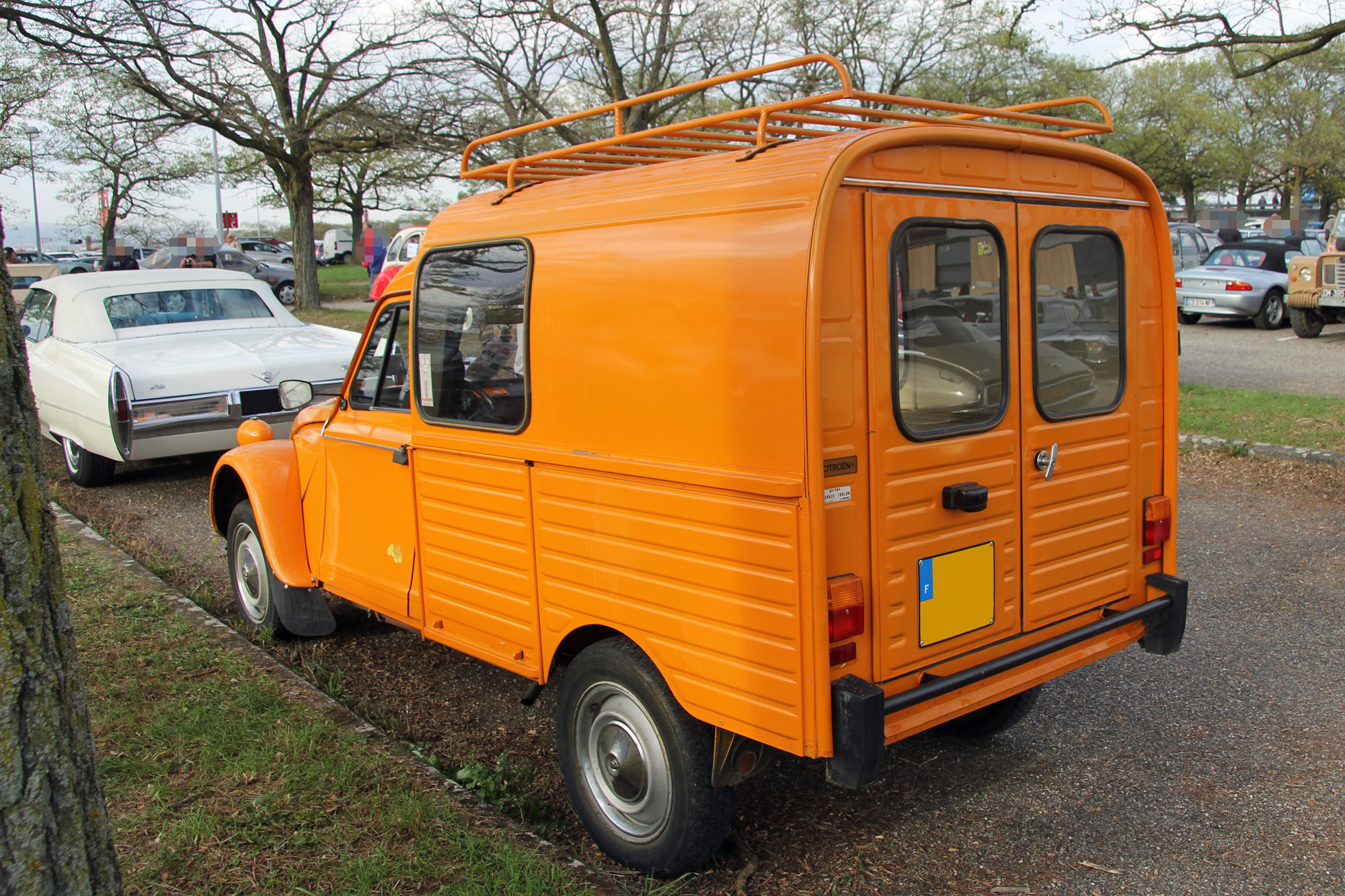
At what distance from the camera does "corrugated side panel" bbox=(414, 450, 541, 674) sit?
11.4ft

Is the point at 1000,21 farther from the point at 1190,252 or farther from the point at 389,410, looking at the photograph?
the point at 389,410

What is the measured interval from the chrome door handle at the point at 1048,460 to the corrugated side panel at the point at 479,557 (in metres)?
1.70

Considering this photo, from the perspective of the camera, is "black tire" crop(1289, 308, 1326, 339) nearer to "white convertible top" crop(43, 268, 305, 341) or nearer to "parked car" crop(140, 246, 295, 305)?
"white convertible top" crop(43, 268, 305, 341)

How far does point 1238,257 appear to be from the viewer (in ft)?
62.1

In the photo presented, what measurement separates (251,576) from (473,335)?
2.48 m

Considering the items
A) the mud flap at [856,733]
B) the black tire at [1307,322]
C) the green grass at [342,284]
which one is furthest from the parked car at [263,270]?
the mud flap at [856,733]

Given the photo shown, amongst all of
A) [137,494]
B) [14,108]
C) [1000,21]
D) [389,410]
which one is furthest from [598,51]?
[389,410]

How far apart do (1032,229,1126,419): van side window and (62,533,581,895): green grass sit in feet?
7.27

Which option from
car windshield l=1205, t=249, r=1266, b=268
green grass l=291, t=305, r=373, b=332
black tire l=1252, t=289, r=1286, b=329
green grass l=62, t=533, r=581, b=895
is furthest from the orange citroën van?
car windshield l=1205, t=249, r=1266, b=268

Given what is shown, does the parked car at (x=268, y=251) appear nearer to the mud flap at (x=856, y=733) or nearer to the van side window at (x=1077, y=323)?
the van side window at (x=1077, y=323)

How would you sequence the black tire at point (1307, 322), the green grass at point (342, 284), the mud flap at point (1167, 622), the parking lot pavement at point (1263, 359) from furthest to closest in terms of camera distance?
the green grass at point (342, 284)
the black tire at point (1307, 322)
the parking lot pavement at point (1263, 359)
the mud flap at point (1167, 622)

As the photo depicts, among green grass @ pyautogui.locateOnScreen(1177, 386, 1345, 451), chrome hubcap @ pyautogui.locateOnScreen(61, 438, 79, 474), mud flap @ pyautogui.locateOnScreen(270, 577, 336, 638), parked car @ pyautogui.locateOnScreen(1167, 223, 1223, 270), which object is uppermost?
parked car @ pyautogui.locateOnScreen(1167, 223, 1223, 270)

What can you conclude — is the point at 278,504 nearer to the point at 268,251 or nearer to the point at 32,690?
the point at 32,690

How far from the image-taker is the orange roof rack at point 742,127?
2.87m
